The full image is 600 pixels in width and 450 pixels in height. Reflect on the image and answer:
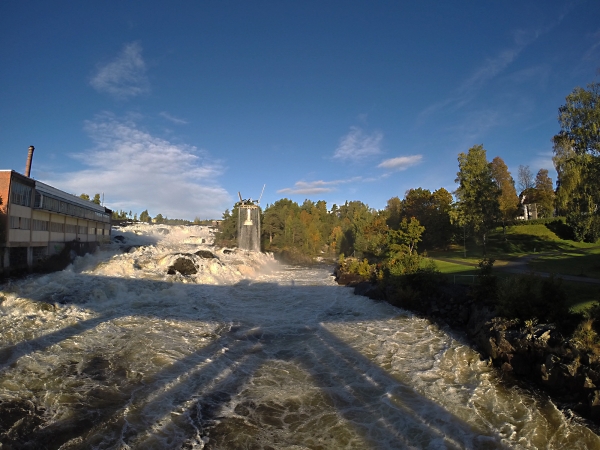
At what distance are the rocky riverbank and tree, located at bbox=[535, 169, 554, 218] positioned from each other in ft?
151

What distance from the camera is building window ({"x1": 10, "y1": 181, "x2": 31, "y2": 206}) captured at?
23.4m

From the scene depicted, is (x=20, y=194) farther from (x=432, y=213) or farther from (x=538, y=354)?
(x=432, y=213)

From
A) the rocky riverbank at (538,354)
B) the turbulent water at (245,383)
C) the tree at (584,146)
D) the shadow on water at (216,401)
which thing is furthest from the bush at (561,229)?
the shadow on water at (216,401)

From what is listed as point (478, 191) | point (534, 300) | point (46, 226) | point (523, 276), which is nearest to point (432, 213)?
point (478, 191)

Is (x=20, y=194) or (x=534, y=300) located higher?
(x=20, y=194)

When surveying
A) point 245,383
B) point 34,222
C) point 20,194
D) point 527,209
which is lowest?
point 245,383

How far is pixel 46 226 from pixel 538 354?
113 feet

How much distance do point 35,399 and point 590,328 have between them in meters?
14.7

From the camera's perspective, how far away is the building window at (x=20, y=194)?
23353mm

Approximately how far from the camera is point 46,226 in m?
28.4

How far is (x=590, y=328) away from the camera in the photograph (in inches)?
349

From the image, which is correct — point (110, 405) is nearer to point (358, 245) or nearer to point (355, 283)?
point (355, 283)

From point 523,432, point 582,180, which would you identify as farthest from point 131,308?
point 582,180

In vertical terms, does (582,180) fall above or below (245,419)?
above
